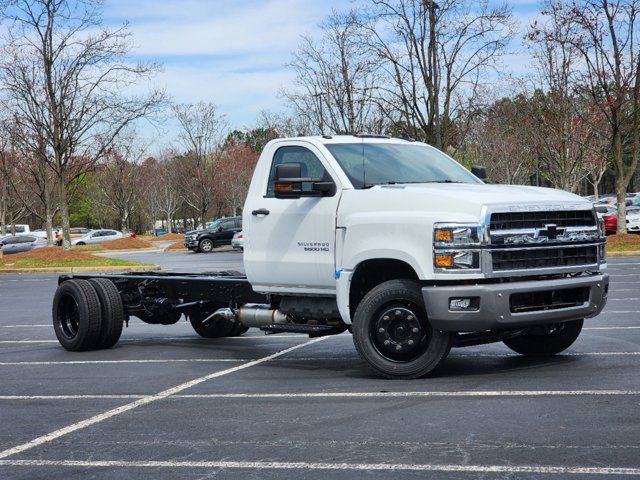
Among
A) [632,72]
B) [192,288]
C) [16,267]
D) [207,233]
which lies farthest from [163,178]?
[192,288]

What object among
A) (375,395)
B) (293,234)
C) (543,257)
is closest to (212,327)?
(293,234)

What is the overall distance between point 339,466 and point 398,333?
2853 mm

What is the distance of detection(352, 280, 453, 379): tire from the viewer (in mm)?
8016

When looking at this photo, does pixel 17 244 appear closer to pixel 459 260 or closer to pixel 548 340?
pixel 548 340

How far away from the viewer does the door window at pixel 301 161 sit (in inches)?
358

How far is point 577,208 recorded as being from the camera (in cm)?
822

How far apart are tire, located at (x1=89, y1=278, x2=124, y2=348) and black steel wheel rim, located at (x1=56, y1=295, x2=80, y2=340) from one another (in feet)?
1.28

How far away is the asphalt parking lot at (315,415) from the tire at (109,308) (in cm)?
39

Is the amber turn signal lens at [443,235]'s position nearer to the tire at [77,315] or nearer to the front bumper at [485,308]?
the front bumper at [485,308]

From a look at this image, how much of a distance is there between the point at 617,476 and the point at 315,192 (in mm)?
4577

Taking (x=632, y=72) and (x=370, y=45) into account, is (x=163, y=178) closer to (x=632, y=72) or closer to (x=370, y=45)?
(x=370, y=45)

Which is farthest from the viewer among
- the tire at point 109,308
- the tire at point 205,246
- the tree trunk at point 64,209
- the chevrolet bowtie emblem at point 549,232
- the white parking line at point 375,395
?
the tire at point 205,246

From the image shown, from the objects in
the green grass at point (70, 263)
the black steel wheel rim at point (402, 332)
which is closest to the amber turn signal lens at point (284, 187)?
the black steel wheel rim at point (402, 332)

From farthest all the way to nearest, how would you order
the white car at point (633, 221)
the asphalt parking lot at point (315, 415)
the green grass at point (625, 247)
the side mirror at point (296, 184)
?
the white car at point (633, 221) → the green grass at point (625, 247) → the side mirror at point (296, 184) → the asphalt parking lot at point (315, 415)
